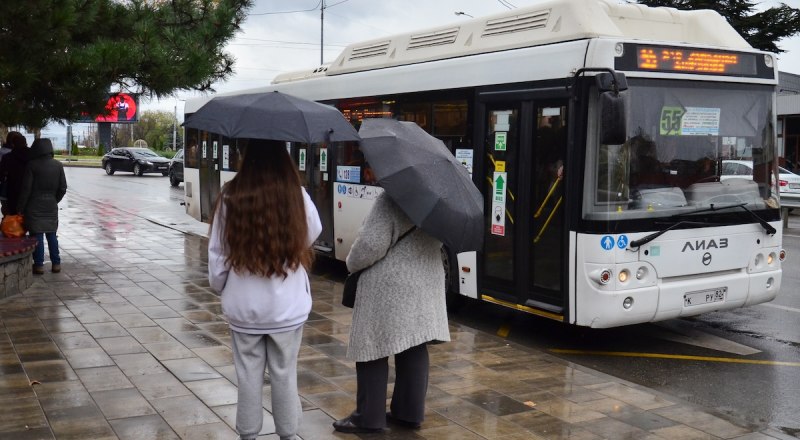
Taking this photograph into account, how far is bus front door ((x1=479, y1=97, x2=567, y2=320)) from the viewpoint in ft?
25.8

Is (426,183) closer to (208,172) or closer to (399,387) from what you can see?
(399,387)

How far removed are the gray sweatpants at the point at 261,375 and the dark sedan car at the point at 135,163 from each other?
142 feet

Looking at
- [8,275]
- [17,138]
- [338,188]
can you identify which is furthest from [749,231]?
[17,138]

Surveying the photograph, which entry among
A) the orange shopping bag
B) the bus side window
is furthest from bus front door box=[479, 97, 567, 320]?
the orange shopping bag

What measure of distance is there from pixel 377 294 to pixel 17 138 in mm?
8375

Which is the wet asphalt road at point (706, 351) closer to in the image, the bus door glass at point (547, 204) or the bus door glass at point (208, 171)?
the bus door glass at point (547, 204)

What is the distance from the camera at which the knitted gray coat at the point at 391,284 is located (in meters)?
4.99

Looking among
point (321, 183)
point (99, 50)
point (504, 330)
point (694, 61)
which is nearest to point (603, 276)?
point (504, 330)

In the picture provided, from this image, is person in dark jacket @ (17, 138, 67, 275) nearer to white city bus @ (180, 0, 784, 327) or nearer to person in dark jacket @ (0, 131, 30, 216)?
person in dark jacket @ (0, 131, 30, 216)

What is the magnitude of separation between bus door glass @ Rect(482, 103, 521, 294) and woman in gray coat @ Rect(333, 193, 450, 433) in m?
3.23

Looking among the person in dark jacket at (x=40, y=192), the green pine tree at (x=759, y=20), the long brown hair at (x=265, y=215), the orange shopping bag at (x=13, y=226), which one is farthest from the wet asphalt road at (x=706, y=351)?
the green pine tree at (x=759, y=20)

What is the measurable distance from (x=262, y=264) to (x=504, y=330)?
5.23 meters

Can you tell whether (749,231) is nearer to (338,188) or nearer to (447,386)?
(447,386)

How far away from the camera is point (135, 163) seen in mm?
45844
